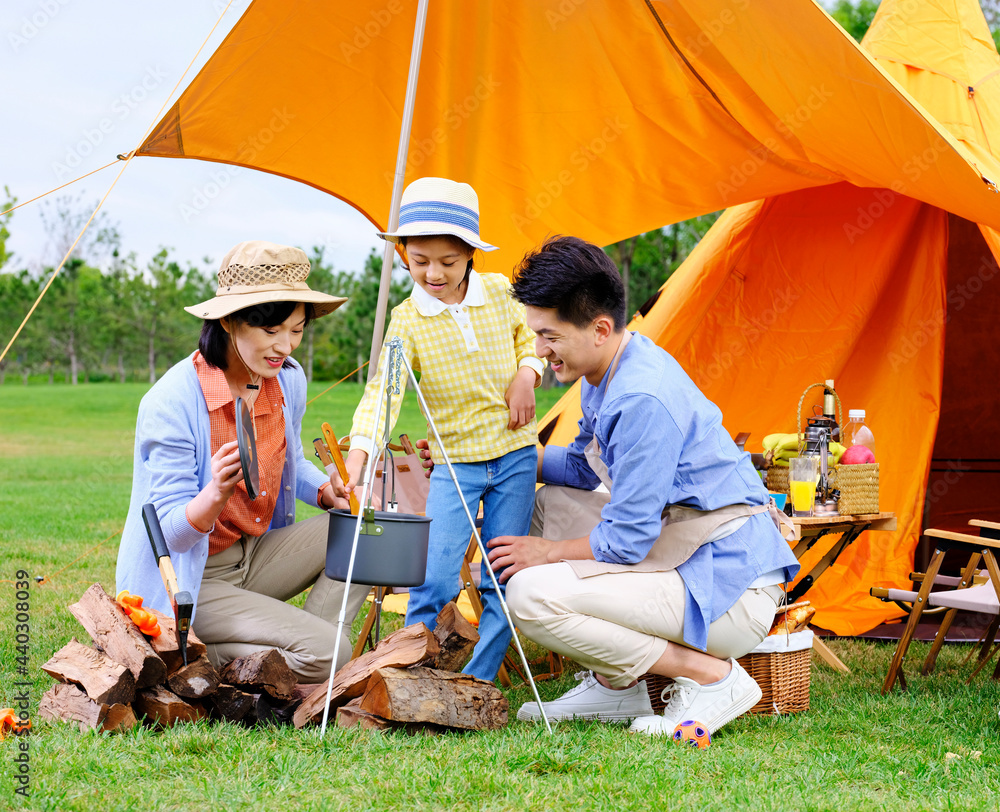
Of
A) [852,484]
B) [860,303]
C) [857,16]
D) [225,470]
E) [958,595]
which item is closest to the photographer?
[225,470]

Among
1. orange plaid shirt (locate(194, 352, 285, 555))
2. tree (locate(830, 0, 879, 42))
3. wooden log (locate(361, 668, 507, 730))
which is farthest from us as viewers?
tree (locate(830, 0, 879, 42))

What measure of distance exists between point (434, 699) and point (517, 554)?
1.39 feet

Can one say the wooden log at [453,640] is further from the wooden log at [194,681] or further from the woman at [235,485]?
the wooden log at [194,681]

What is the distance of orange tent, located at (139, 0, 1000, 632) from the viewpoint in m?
3.18

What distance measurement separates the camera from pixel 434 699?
229 centimetres

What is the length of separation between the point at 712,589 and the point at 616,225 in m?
2.47

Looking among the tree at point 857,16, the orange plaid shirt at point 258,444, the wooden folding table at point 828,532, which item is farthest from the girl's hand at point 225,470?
the tree at point 857,16

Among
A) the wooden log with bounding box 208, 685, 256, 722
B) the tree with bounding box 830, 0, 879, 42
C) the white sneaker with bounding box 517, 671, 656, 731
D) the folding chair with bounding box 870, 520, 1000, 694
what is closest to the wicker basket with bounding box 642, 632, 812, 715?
the white sneaker with bounding box 517, 671, 656, 731

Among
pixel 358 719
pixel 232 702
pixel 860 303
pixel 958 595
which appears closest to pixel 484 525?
pixel 358 719

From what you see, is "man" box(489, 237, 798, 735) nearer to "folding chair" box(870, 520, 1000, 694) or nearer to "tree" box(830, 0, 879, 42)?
"folding chair" box(870, 520, 1000, 694)

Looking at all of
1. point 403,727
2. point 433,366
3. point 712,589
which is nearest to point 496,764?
point 403,727

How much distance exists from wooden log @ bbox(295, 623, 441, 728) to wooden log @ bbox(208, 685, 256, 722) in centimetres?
13

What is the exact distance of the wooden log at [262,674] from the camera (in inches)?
93.4

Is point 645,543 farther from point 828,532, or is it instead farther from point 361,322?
point 361,322
